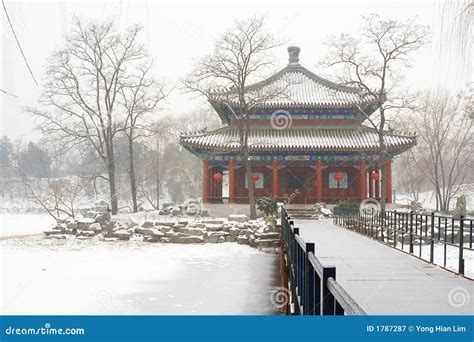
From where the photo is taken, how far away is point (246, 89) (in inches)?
1052

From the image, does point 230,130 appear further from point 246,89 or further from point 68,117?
point 68,117

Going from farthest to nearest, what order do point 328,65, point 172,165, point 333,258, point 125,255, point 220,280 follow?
point 172,165, point 328,65, point 125,255, point 220,280, point 333,258

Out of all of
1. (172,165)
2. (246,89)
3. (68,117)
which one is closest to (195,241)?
(246,89)

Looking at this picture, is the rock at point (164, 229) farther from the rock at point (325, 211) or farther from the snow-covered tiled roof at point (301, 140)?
the rock at point (325, 211)

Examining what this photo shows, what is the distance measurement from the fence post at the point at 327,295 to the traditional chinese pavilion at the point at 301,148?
21.8 metres

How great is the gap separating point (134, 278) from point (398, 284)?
301 inches

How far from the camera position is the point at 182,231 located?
1869 cm

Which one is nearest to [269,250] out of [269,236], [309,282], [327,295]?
[269,236]

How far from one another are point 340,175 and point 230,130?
20.6 ft

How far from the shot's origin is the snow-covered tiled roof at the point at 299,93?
25328mm

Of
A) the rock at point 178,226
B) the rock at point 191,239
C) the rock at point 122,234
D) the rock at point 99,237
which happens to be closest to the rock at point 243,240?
the rock at point 191,239

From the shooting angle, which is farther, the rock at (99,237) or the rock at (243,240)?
the rock at (99,237)

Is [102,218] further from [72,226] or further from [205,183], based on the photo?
[205,183]

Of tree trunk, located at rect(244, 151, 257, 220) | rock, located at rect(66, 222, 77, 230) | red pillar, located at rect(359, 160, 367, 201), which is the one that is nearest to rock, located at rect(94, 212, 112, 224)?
rock, located at rect(66, 222, 77, 230)
